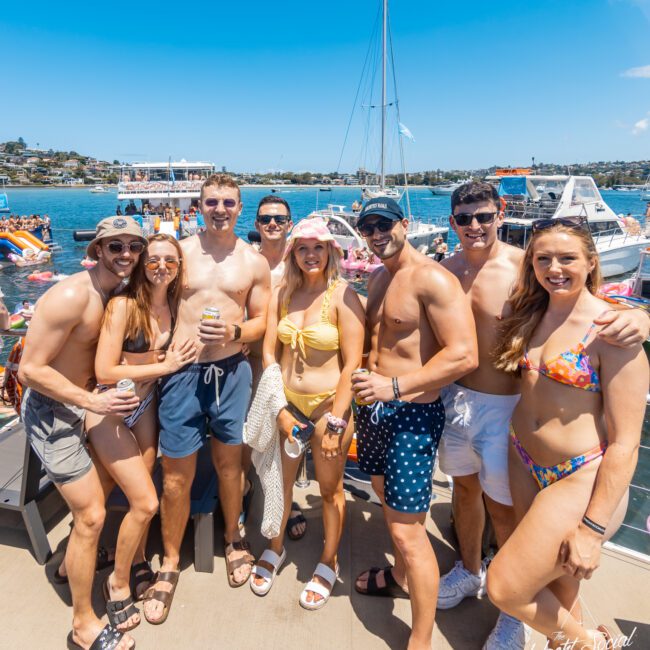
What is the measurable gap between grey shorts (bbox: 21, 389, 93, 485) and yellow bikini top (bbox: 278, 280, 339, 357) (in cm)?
128

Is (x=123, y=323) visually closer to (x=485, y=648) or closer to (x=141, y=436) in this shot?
(x=141, y=436)

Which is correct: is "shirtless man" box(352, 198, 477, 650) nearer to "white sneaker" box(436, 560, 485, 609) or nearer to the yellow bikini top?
the yellow bikini top

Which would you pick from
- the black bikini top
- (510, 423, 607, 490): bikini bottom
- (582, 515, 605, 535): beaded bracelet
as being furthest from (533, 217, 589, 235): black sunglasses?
the black bikini top

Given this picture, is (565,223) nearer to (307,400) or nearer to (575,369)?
(575,369)

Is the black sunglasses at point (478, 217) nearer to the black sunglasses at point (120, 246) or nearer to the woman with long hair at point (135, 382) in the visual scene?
the woman with long hair at point (135, 382)

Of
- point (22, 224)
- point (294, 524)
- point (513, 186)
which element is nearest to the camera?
point (294, 524)

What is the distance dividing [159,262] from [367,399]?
59.5 inches

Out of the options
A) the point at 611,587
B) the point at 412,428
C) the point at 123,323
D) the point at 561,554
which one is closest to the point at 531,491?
the point at 561,554

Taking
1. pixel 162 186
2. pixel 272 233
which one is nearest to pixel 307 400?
pixel 272 233

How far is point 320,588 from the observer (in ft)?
8.89

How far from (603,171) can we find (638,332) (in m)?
194

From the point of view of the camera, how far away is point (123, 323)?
2424 millimetres

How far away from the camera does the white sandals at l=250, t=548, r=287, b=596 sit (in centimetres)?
274

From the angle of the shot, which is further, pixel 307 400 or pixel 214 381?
pixel 214 381
